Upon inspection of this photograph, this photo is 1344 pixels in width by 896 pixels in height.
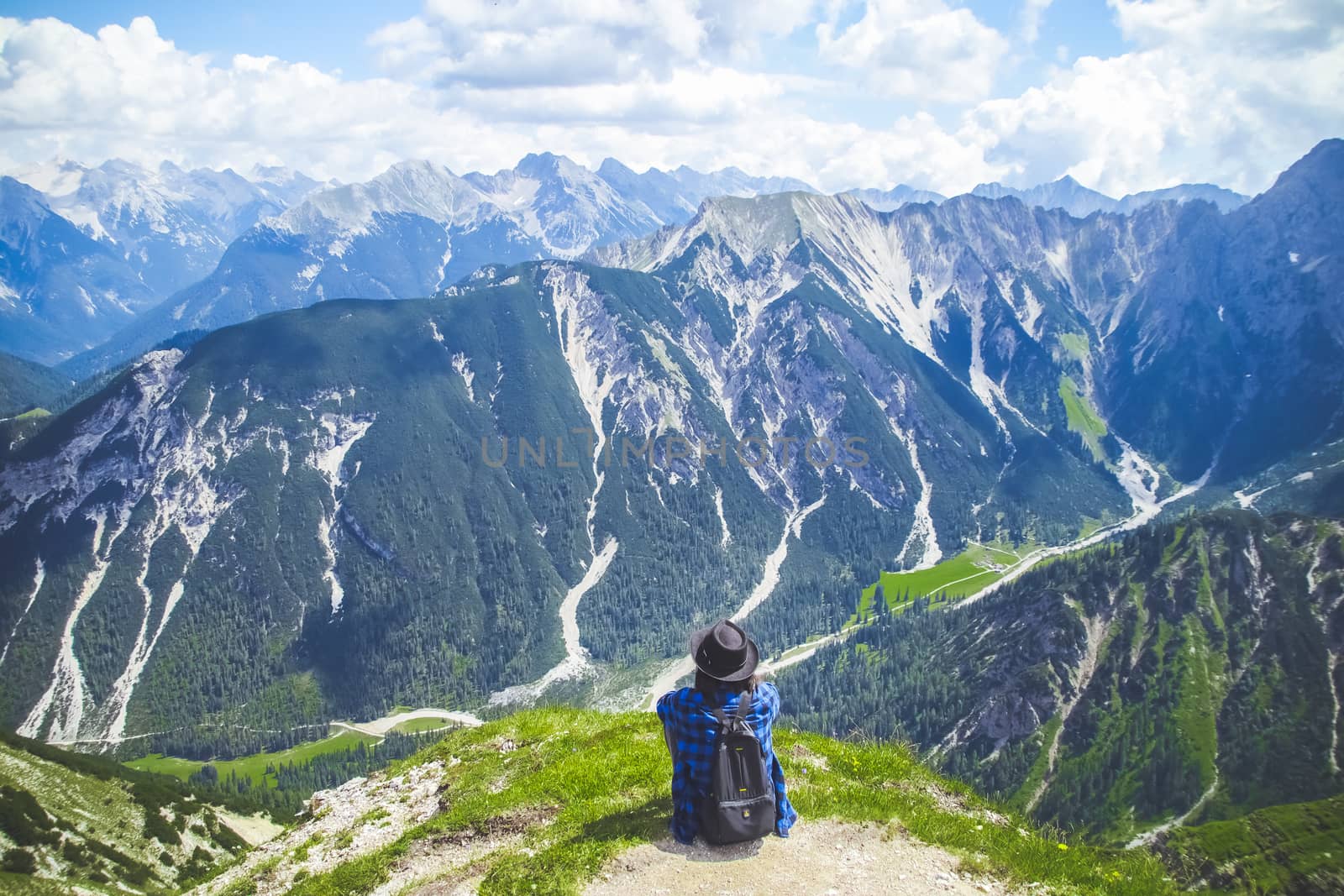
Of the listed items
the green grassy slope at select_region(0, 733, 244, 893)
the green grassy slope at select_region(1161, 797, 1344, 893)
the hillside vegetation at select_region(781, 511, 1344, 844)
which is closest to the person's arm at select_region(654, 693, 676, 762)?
the green grassy slope at select_region(0, 733, 244, 893)

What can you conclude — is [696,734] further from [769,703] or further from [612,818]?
[612,818]

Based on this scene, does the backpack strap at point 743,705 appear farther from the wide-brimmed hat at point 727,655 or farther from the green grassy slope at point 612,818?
the green grassy slope at point 612,818

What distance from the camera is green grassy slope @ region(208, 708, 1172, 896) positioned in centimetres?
1936

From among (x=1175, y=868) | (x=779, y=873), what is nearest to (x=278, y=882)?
(x=779, y=873)

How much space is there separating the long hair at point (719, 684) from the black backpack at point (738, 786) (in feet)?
0.71

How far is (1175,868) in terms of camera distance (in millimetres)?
23281

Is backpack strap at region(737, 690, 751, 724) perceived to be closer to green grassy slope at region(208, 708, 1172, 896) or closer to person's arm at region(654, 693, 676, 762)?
person's arm at region(654, 693, 676, 762)

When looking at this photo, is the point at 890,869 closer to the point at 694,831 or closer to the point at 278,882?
the point at 694,831

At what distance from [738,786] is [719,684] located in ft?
7.78

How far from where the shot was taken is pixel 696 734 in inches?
696

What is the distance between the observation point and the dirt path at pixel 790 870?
57.9 ft

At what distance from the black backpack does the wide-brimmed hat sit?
0.71 metres

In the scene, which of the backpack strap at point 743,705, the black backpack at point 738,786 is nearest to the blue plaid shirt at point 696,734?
the backpack strap at point 743,705

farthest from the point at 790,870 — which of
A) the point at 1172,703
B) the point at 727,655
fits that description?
the point at 1172,703
